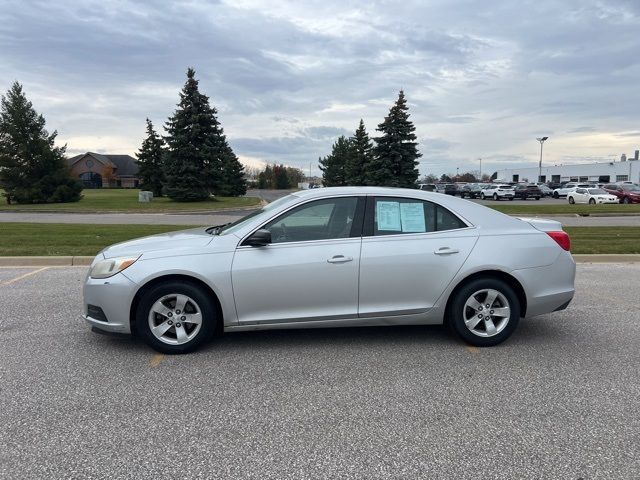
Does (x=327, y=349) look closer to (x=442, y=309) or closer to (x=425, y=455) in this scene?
(x=442, y=309)

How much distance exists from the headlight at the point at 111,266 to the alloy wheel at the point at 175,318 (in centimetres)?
44

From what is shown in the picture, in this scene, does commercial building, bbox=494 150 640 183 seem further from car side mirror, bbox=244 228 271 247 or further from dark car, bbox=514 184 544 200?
car side mirror, bbox=244 228 271 247

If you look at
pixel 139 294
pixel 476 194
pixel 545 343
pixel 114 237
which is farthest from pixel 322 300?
pixel 476 194

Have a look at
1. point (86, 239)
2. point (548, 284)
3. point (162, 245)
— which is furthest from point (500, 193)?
point (162, 245)

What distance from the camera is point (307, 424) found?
10.7ft

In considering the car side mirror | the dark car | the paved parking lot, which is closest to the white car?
the dark car

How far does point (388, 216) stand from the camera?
185 inches

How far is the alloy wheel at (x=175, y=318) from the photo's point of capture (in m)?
4.37

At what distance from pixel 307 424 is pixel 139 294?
208 centimetres

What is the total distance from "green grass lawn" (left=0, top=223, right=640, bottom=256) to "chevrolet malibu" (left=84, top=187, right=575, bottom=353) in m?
6.13

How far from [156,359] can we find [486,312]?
10.3ft

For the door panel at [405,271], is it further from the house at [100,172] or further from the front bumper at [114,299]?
the house at [100,172]

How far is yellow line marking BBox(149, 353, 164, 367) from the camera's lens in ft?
13.9

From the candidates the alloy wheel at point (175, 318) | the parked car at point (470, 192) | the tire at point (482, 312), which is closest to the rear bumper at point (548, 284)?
the tire at point (482, 312)
